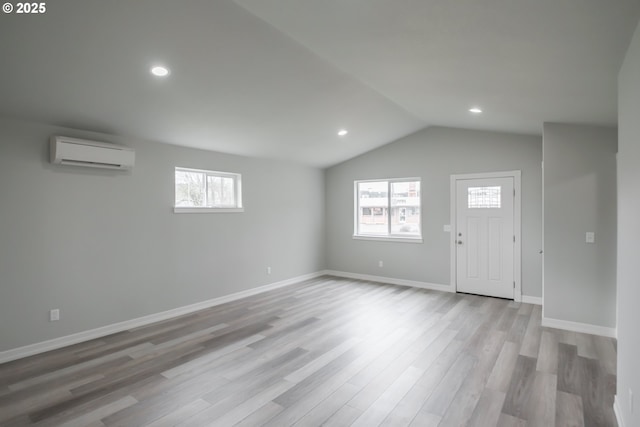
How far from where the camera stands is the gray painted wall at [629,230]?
1896 mm

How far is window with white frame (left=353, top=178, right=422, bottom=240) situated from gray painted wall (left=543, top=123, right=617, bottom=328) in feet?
7.96

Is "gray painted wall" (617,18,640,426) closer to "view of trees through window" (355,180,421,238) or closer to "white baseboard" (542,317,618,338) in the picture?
"white baseboard" (542,317,618,338)

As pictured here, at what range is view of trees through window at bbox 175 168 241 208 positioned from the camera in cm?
503

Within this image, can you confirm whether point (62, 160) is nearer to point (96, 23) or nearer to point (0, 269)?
point (0, 269)

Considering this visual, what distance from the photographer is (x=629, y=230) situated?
209 cm

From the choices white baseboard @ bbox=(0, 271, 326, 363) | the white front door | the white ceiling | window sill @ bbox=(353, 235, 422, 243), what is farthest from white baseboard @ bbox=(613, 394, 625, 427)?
white baseboard @ bbox=(0, 271, 326, 363)

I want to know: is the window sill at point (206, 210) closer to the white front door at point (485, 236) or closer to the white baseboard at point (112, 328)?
the white baseboard at point (112, 328)

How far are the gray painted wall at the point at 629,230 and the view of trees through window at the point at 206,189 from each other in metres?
4.76

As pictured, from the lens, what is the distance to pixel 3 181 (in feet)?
11.0

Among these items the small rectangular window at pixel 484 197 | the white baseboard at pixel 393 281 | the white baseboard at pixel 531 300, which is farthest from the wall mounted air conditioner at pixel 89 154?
the white baseboard at pixel 531 300

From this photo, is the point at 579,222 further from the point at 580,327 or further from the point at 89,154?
the point at 89,154

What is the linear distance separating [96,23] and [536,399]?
4212 millimetres

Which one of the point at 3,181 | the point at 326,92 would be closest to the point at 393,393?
the point at 326,92

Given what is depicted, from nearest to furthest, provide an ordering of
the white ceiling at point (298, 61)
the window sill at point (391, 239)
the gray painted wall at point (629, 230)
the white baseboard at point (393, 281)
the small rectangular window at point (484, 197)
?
the gray painted wall at point (629, 230)
the white ceiling at point (298, 61)
the small rectangular window at point (484, 197)
the white baseboard at point (393, 281)
the window sill at point (391, 239)
